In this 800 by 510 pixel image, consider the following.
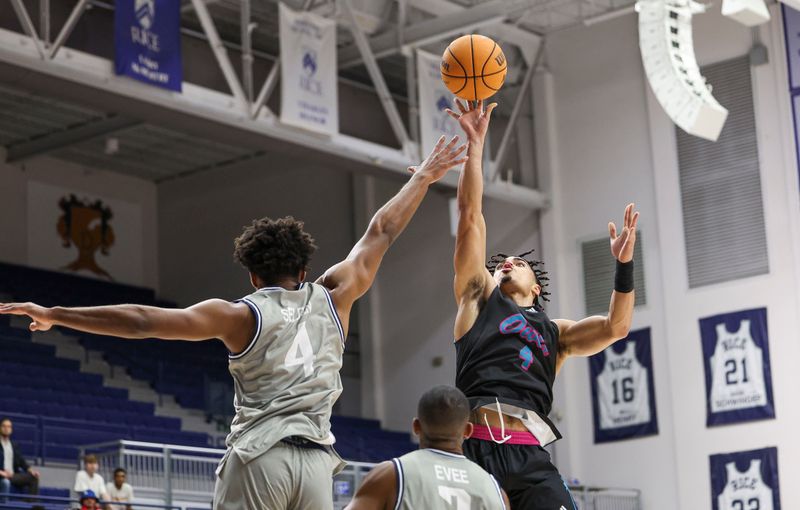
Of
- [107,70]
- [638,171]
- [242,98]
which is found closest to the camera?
[107,70]

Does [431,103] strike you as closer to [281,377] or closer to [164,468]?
[164,468]

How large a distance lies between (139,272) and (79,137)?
4.25 meters

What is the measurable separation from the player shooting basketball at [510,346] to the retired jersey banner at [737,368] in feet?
48.9

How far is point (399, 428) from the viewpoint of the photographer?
83.1ft

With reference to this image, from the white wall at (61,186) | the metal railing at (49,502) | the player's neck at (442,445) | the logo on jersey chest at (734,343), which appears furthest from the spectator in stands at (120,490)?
the player's neck at (442,445)

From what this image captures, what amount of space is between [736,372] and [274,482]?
17.0m

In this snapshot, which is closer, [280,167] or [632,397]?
[632,397]

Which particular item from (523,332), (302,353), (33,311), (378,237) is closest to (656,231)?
(523,332)

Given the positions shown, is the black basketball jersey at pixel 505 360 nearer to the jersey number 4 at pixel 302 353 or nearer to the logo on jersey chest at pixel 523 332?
the logo on jersey chest at pixel 523 332

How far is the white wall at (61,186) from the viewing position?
26.0 meters

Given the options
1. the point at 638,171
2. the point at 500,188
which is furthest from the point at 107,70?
the point at 638,171

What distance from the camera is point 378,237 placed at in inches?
222

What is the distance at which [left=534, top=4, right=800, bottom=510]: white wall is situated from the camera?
20750 millimetres

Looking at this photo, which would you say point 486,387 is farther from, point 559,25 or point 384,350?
point 384,350
